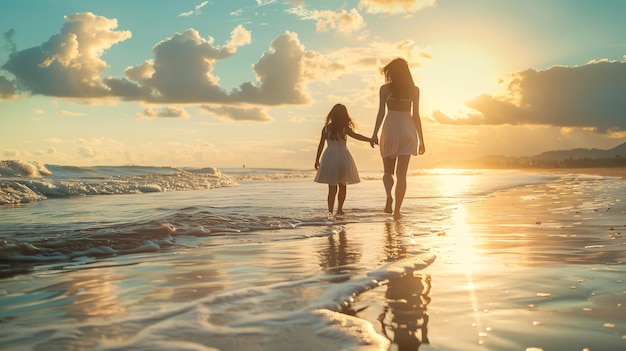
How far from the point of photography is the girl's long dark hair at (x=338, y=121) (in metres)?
10.3

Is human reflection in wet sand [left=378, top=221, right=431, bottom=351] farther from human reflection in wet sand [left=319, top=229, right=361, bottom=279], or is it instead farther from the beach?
human reflection in wet sand [left=319, top=229, right=361, bottom=279]

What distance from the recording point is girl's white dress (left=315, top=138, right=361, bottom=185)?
10.3 m

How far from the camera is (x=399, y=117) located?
29.5 feet

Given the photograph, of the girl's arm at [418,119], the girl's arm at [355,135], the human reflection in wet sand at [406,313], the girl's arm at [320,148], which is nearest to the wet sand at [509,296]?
the human reflection in wet sand at [406,313]

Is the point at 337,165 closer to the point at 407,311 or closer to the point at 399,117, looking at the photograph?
the point at 399,117

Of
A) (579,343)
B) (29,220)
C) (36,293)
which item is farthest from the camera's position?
(29,220)

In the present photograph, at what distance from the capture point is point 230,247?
5.34 metres

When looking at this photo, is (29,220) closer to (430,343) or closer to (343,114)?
(343,114)

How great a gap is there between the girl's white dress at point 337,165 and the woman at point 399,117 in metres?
1.36

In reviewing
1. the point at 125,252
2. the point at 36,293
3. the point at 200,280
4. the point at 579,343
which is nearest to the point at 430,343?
the point at 579,343

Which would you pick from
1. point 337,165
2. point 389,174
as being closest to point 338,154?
point 337,165

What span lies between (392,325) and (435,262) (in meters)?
1.84

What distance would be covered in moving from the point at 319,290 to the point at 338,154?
7.51 meters

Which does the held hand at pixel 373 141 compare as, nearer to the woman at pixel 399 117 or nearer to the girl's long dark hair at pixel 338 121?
the woman at pixel 399 117
